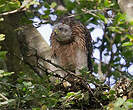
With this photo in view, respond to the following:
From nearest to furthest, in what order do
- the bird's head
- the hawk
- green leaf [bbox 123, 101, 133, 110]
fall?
green leaf [bbox 123, 101, 133, 110] < the bird's head < the hawk

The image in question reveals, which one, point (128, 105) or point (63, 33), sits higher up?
point (63, 33)

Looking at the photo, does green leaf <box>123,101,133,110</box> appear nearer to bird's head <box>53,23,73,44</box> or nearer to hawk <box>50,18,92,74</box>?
bird's head <box>53,23,73,44</box>

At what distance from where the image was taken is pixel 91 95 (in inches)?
124

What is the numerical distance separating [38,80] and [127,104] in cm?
94

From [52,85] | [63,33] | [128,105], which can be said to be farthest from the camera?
[63,33]

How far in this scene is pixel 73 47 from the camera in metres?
4.05

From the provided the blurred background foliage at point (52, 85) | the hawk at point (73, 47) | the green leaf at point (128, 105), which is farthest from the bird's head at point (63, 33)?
the green leaf at point (128, 105)

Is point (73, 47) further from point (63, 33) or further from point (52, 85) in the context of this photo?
point (52, 85)

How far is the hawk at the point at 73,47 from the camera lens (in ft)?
13.1

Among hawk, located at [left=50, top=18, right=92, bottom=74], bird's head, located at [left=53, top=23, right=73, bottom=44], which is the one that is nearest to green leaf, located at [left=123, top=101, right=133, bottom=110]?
bird's head, located at [left=53, top=23, right=73, bottom=44]

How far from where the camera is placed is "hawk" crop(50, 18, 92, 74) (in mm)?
4008

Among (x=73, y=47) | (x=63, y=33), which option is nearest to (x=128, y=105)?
(x=63, y=33)

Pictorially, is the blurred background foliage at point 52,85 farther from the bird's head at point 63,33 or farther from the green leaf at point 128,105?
the bird's head at point 63,33

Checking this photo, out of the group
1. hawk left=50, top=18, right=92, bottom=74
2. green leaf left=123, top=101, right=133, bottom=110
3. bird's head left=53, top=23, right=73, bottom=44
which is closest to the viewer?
green leaf left=123, top=101, right=133, bottom=110
